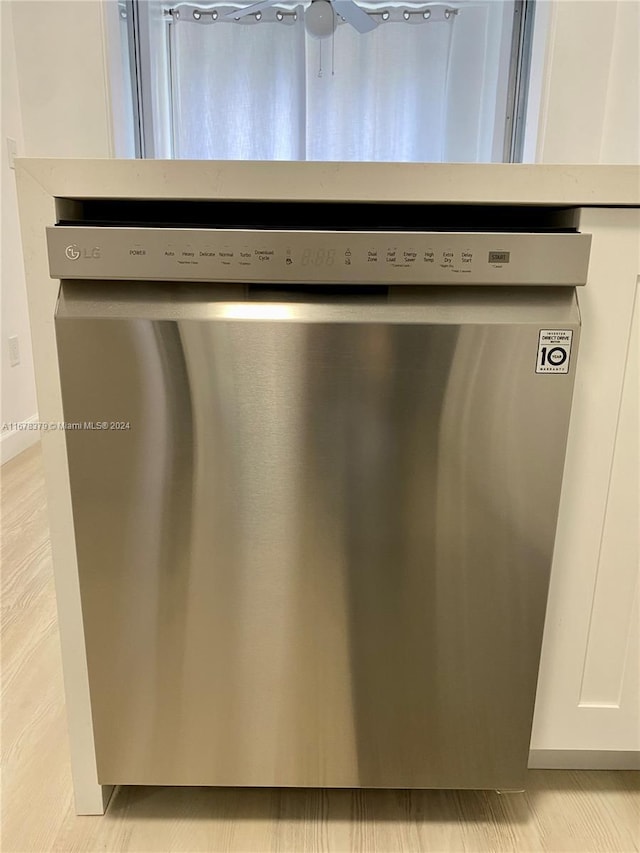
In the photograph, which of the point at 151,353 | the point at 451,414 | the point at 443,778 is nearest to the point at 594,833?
the point at 443,778

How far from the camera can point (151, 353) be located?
0.70 meters

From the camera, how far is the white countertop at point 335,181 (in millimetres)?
694

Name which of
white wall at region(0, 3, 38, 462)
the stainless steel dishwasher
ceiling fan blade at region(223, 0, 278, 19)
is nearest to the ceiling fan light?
ceiling fan blade at region(223, 0, 278, 19)

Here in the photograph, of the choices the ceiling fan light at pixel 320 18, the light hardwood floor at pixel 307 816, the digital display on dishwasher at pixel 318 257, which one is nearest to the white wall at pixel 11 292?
the ceiling fan light at pixel 320 18

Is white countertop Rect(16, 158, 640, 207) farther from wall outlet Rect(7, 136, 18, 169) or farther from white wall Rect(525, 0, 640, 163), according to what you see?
wall outlet Rect(7, 136, 18, 169)

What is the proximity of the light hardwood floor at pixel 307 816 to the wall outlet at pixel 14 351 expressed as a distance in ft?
5.53

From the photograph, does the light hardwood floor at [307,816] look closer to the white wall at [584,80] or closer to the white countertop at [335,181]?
the white countertop at [335,181]

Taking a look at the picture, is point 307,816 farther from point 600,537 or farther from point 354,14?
point 354,14

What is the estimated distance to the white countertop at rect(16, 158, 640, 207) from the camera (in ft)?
2.28

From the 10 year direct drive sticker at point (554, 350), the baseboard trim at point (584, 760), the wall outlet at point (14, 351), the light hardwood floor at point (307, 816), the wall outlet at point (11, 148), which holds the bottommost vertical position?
the light hardwood floor at point (307, 816)

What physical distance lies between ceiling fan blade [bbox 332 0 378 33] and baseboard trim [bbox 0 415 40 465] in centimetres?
189

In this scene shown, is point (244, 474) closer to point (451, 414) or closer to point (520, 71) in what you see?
point (451, 414)

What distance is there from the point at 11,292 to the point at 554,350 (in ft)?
7.54

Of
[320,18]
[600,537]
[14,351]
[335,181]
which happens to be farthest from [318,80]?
[600,537]
